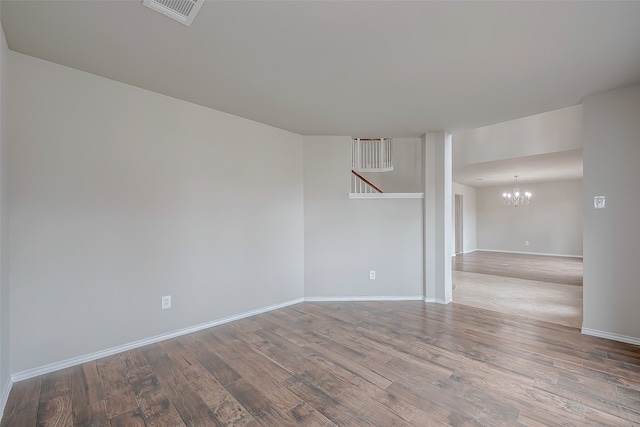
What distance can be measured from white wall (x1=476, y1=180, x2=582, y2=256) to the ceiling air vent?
35.0 ft

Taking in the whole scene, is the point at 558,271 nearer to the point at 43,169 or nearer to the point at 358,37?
the point at 358,37

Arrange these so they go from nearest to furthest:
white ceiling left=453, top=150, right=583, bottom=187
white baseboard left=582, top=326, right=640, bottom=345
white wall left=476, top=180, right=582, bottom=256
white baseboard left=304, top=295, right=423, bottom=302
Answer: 1. white baseboard left=582, top=326, right=640, bottom=345
2. white baseboard left=304, top=295, right=423, bottom=302
3. white ceiling left=453, top=150, right=583, bottom=187
4. white wall left=476, top=180, right=582, bottom=256

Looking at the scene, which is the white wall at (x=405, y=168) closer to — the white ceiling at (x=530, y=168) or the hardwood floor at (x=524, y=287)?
the white ceiling at (x=530, y=168)

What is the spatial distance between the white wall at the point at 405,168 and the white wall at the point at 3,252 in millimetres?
5315

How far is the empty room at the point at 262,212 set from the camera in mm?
1677

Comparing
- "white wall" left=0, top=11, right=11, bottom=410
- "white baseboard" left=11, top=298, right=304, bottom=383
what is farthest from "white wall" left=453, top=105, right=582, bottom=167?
"white wall" left=0, top=11, right=11, bottom=410

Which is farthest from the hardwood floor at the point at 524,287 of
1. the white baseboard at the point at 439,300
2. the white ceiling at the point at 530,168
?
the white ceiling at the point at 530,168

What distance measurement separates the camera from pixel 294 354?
2389 millimetres

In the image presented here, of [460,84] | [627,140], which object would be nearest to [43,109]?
[460,84]

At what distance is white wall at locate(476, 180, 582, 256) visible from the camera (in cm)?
823

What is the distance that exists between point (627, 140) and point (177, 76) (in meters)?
4.19

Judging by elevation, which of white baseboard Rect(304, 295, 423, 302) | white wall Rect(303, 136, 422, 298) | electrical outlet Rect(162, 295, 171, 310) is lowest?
white baseboard Rect(304, 295, 423, 302)

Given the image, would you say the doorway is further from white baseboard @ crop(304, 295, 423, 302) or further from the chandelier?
white baseboard @ crop(304, 295, 423, 302)

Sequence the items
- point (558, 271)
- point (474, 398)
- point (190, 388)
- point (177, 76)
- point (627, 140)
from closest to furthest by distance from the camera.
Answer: point (474, 398) < point (190, 388) < point (177, 76) < point (627, 140) < point (558, 271)
